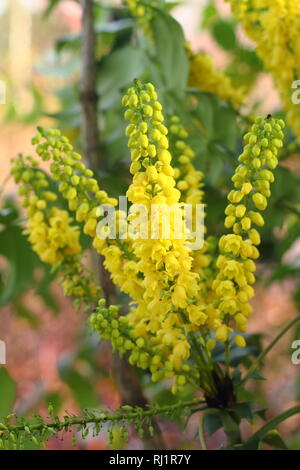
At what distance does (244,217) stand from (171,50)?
0.32 m

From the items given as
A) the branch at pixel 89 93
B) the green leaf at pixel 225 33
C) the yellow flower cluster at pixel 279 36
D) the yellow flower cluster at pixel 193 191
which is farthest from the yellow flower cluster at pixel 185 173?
the green leaf at pixel 225 33

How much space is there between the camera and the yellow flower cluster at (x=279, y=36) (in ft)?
2.04

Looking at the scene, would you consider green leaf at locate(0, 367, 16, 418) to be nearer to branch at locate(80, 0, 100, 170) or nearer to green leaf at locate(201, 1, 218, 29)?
branch at locate(80, 0, 100, 170)

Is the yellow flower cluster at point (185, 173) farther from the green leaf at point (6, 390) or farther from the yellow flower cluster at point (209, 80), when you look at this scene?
the green leaf at point (6, 390)

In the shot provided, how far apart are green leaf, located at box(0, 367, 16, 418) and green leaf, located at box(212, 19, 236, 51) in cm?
71

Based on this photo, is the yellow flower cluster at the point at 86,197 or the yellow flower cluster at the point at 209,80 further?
the yellow flower cluster at the point at 209,80

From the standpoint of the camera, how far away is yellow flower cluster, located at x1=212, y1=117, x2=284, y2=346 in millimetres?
460

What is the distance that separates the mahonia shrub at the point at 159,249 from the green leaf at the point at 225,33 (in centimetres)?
63

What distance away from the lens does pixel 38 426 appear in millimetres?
461

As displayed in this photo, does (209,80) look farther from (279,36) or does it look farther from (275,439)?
(275,439)

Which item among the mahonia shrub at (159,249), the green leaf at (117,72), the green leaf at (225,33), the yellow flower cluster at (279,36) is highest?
the green leaf at (225,33)

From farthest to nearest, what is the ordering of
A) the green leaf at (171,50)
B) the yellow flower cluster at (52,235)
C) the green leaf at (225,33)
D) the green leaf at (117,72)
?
the green leaf at (225,33)
the green leaf at (117,72)
the green leaf at (171,50)
the yellow flower cluster at (52,235)
